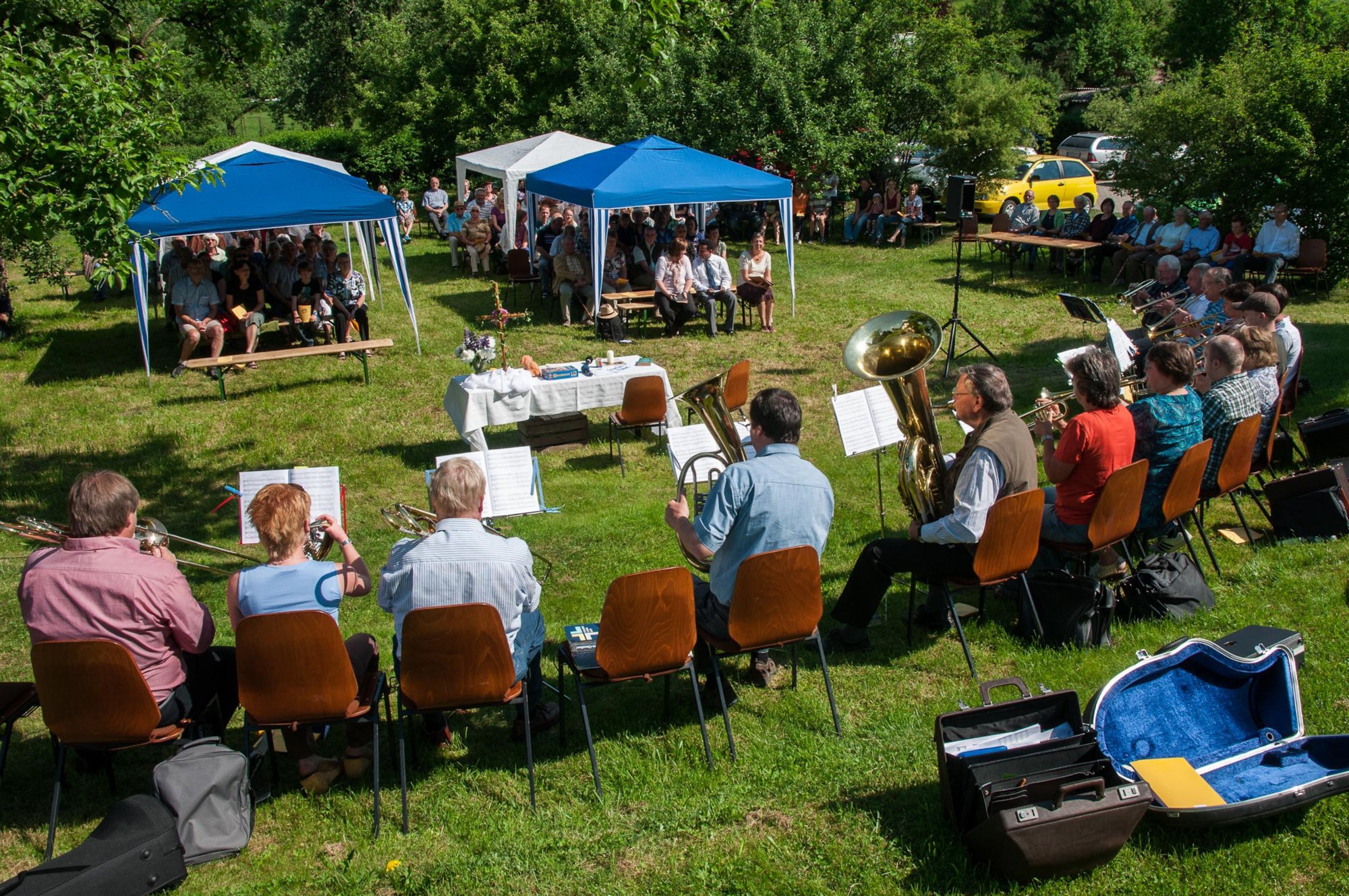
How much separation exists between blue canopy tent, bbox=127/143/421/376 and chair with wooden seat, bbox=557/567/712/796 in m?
8.00

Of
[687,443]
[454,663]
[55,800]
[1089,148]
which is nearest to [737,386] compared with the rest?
[687,443]

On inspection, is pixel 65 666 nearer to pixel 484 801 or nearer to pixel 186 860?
pixel 186 860

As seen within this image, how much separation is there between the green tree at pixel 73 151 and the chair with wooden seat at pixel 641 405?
375 cm

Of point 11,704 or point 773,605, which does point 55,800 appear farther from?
point 773,605

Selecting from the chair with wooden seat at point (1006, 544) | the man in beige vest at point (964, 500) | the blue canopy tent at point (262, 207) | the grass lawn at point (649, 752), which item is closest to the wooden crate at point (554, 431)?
the grass lawn at point (649, 752)

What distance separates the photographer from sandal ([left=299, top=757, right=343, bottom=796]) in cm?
386

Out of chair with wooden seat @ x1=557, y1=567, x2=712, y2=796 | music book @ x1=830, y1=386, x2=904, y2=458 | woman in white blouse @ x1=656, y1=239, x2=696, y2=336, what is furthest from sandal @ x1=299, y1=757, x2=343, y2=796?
woman in white blouse @ x1=656, y1=239, x2=696, y2=336

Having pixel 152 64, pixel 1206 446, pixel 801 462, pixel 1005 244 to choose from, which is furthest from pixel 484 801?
pixel 1005 244

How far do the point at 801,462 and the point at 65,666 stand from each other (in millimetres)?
2828

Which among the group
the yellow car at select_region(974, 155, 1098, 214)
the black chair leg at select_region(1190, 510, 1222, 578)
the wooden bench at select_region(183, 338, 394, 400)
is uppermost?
the yellow car at select_region(974, 155, 1098, 214)

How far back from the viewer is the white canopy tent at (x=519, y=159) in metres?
15.7

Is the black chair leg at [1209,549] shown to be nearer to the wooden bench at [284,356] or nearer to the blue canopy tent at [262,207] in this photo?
the wooden bench at [284,356]

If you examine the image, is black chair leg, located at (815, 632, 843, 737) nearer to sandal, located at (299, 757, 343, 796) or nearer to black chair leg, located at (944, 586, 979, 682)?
black chair leg, located at (944, 586, 979, 682)

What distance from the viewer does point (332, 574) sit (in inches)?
148
